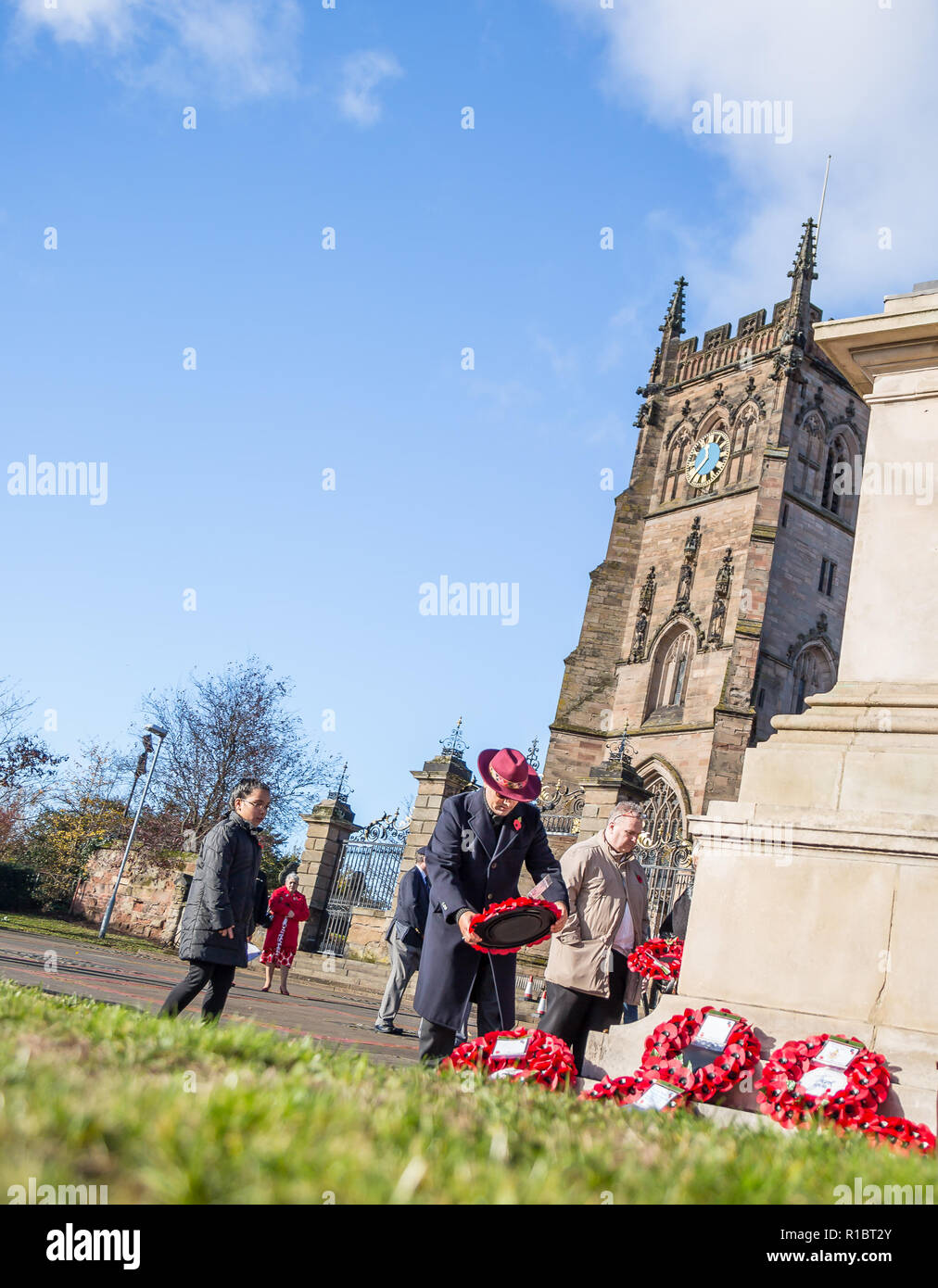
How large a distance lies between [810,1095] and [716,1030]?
615mm

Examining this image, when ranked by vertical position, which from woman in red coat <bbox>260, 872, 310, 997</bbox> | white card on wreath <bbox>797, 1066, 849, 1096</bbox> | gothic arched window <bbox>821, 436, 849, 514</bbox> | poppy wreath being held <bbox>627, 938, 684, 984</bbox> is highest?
gothic arched window <bbox>821, 436, 849, 514</bbox>

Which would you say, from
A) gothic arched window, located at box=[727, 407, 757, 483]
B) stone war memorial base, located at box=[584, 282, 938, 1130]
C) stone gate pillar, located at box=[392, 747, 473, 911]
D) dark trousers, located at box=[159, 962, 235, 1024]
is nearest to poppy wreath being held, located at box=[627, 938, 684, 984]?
stone war memorial base, located at box=[584, 282, 938, 1130]

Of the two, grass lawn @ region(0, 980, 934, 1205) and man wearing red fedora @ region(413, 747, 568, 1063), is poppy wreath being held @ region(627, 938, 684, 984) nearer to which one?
man wearing red fedora @ region(413, 747, 568, 1063)

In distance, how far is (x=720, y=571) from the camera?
1447 inches

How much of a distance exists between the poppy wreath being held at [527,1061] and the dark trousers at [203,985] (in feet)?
6.67

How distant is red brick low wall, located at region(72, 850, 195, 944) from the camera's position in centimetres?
2456

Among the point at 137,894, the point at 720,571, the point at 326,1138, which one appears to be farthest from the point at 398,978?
the point at 720,571

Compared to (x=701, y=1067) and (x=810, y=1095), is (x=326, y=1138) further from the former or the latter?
(x=701, y=1067)

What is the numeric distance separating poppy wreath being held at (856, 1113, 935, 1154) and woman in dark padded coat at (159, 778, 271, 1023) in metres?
3.65

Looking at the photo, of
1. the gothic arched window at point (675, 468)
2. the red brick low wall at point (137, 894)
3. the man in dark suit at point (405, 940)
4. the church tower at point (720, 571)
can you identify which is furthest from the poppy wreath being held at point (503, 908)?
the gothic arched window at point (675, 468)

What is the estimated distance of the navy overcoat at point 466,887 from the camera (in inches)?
206

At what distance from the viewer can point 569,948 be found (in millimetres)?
5645

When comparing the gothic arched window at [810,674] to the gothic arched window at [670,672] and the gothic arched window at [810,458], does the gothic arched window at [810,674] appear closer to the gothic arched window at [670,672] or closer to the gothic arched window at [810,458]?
the gothic arched window at [670,672]
